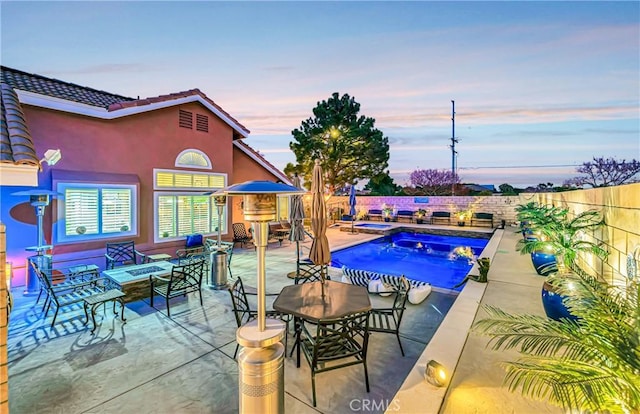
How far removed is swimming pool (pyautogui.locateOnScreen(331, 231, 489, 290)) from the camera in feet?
32.0

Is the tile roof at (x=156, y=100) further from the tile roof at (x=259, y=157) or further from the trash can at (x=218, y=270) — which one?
the trash can at (x=218, y=270)

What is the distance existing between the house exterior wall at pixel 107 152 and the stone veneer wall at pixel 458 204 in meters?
14.2

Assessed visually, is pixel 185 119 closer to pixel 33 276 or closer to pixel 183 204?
pixel 183 204

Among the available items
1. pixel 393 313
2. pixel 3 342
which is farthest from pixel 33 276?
pixel 393 313

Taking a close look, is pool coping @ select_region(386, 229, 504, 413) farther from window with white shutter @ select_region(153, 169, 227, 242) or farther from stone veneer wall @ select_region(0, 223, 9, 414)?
window with white shutter @ select_region(153, 169, 227, 242)

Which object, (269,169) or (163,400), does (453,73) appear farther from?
(163,400)

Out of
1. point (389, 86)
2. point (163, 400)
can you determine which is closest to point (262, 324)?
point (163, 400)

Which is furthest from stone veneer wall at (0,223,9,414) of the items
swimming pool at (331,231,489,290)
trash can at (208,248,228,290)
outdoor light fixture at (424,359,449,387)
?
swimming pool at (331,231,489,290)

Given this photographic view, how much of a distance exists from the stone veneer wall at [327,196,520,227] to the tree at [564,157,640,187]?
737 cm

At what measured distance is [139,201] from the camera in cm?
874

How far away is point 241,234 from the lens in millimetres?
12367
